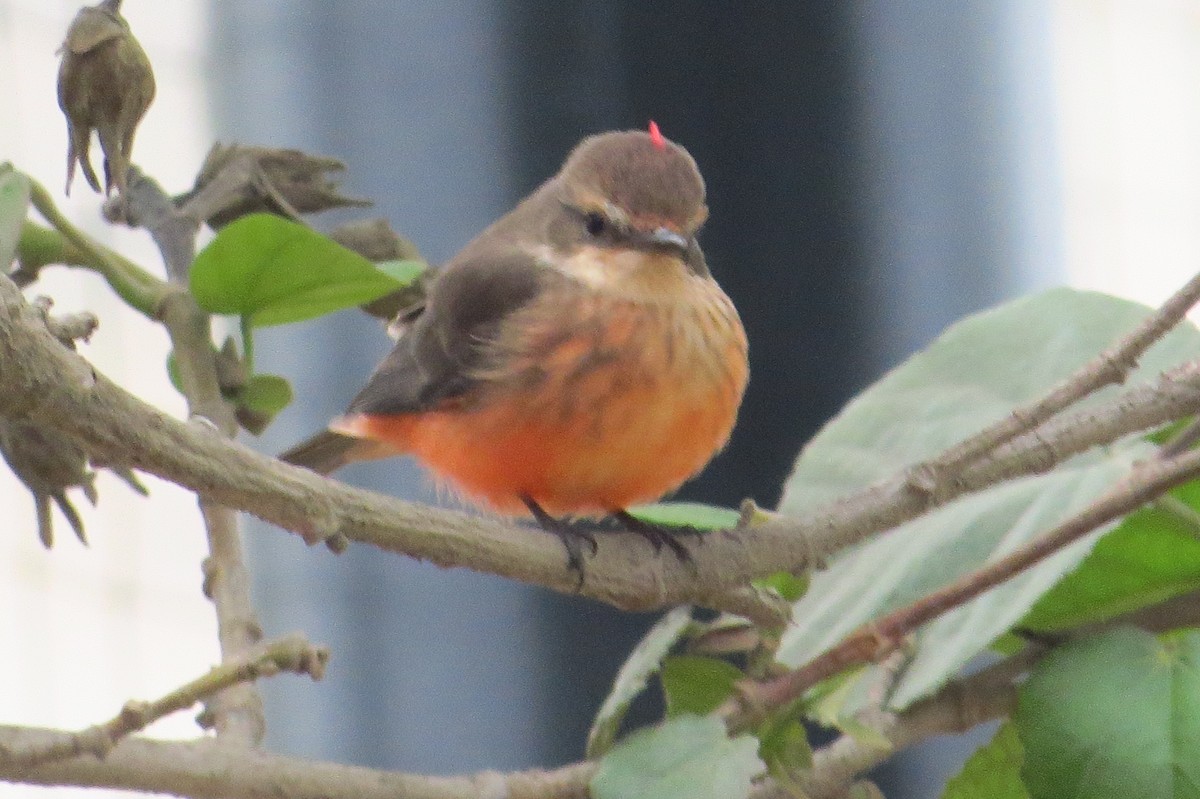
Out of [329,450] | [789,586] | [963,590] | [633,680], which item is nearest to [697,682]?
[633,680]

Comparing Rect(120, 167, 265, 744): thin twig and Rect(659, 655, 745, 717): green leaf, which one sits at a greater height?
Rect(120, 167, 265, 744): thin twig

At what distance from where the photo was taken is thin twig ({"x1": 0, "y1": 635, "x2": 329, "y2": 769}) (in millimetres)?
747

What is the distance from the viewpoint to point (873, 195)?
2.18 meters

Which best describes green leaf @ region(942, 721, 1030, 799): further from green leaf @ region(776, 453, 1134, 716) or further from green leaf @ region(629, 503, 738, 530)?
green leaf @ region(629, 503, 738, 530)

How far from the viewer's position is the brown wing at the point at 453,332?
1.57 metres

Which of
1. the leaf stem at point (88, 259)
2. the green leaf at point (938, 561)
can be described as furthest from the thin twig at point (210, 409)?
the green leaf at point (938, 561)

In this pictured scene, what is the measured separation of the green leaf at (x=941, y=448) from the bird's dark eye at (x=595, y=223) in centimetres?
35

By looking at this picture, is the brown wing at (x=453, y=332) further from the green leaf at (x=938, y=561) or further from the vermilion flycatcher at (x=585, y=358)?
the green leaf at (x=938, y=561)

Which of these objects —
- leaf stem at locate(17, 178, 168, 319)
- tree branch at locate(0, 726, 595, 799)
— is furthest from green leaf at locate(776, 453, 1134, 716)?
leaf stem at locate(17, 178, 168, 319)

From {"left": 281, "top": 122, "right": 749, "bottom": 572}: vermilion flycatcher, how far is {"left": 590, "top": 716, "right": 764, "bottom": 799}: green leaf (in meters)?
0.37

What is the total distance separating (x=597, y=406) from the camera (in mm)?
1451

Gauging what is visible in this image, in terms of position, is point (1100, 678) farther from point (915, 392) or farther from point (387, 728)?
point (387, 728)

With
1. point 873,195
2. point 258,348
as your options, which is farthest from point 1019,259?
point 258,348

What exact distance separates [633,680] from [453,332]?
55 centimetres
